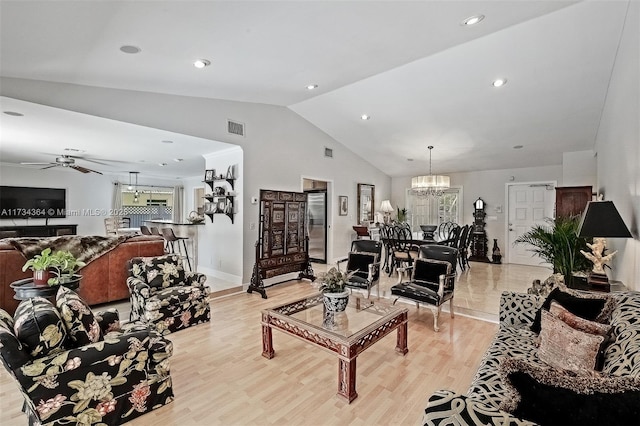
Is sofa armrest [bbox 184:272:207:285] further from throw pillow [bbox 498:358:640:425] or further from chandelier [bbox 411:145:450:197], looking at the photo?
chandelier [bbox 411:145:450:197]

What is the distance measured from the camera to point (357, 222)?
827 centimetres

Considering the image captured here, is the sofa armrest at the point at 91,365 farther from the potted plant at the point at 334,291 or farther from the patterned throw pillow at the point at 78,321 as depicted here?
the potted plant at the point at 334,291

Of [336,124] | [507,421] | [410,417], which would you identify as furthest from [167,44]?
[336,124]

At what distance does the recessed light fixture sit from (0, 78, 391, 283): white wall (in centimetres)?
135

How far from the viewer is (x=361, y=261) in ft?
16.0

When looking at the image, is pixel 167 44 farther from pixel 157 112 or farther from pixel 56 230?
pixel 56 230

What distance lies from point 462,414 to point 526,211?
8090 mm

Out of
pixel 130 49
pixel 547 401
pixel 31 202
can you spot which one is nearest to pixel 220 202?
pixel 130 49

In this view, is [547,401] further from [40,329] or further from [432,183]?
[432,183]

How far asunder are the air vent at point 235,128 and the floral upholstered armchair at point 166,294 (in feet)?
7.69

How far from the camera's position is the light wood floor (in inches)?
86.1

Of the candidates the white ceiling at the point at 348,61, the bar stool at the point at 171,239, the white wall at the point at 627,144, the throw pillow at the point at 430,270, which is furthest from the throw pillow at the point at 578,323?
the bar stool at the point at 171,239

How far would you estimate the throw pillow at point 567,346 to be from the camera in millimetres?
1763

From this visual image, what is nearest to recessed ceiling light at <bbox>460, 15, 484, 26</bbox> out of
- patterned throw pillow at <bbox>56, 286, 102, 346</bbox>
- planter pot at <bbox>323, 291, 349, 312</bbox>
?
planter pot at <bbox>323, 291, 349, 312</bbox>
